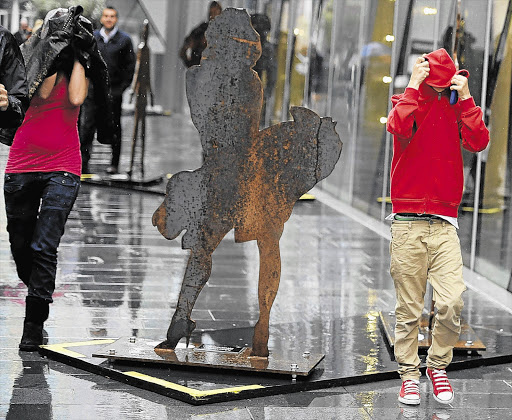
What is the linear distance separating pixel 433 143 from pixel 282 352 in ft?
5.17

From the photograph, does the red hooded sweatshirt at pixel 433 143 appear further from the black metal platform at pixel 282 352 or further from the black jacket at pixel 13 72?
the black jacket at pixel 13 72

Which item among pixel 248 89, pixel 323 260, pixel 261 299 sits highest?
pixel 248 89

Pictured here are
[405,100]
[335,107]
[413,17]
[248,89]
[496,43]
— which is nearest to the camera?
[405,100]

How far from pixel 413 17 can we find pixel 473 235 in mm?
3888

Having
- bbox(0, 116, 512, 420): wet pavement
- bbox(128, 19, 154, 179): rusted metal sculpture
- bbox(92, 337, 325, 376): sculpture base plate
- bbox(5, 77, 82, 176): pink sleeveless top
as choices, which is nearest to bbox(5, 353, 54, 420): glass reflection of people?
bbox(0, 116, 512, 420): wet pavement

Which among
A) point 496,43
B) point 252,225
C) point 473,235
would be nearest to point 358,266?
point 473,235

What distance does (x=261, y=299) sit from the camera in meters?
6.19

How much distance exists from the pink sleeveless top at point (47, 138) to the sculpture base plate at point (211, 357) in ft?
3.77

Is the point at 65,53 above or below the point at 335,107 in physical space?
above

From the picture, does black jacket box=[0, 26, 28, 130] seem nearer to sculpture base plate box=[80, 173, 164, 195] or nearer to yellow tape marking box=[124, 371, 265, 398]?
yellow tape marking box=[124, 371, 265, 398]

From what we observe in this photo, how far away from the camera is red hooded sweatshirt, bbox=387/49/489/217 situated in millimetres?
5727

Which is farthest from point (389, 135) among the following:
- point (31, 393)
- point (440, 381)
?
point (31, 393)

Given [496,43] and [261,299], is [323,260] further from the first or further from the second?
[261,299]

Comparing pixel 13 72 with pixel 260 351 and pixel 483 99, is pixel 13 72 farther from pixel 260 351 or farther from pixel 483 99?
pixel 483 99
